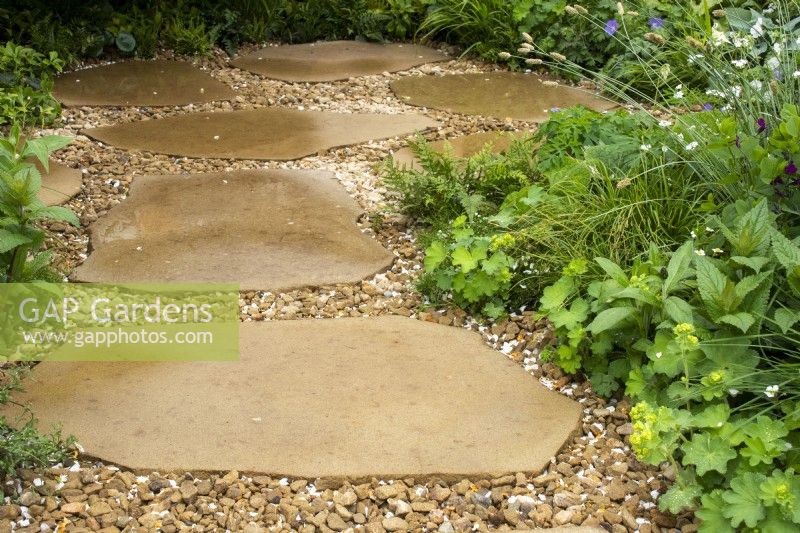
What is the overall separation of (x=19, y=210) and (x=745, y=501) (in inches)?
86.0

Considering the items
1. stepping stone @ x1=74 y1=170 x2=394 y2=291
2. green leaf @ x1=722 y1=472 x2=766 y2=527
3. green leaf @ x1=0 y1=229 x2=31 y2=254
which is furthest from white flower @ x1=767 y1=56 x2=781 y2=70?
green leaf @ x1=0 y1=229 x2=31 y2=254

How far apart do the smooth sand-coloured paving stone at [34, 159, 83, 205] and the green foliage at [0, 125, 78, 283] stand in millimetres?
829

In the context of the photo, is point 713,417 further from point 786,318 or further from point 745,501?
point 786,318

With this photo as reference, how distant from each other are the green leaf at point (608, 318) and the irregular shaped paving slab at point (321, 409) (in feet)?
0.85

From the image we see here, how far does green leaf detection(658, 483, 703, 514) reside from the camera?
2256 mm

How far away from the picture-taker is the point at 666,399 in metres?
2.57

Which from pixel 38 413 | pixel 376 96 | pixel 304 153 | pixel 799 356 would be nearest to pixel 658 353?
pixel 799 356

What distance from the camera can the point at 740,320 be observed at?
2.45 metres

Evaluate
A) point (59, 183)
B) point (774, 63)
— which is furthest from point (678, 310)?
point (59, 183)

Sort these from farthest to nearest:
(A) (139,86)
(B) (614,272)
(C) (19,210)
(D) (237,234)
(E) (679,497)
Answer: (A) (139,86) < (D) (237,234) < (C) (19,210) < (B) (614,272) < (E) (679,497)

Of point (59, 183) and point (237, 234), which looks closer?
point (237, 234)

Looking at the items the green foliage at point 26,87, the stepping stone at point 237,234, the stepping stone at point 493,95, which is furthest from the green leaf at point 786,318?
the green foliage at point 26,87

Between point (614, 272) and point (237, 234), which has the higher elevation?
point (614, 272)

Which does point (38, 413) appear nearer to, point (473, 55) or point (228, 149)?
point (228, 149)
